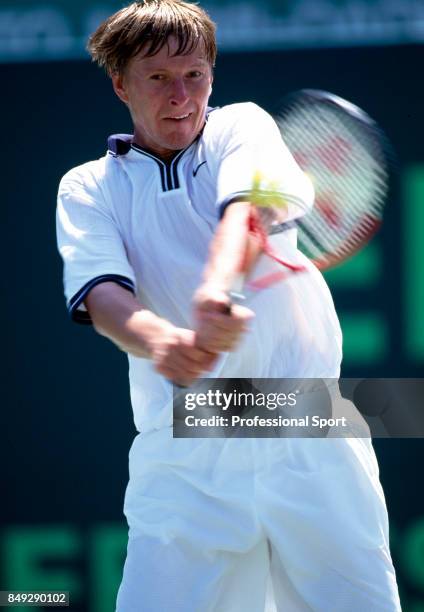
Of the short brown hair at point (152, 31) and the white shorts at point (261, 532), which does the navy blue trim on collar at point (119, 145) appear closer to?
the short brown hair at point (152, 31)

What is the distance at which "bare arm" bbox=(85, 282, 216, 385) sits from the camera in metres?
1.91

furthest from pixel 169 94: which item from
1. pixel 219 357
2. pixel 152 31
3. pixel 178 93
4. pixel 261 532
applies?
pixel 261 532

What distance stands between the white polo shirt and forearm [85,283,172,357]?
0.03 metres

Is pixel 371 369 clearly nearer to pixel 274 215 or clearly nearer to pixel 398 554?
pixel 398 554

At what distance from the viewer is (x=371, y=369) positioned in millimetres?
3650

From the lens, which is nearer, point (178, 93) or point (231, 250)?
point (231, 250)

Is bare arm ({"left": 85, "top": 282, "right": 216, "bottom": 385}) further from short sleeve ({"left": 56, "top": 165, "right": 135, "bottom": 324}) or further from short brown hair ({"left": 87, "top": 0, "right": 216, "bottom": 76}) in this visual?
short brown hair ({"left": 87, "top": 0, "right": 216, "bottom": 76})

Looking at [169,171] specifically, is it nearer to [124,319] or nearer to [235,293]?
[124,319]

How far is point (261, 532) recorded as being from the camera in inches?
86.7

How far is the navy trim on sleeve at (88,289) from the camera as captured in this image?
2.17 m

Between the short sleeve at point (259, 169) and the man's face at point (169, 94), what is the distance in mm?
98

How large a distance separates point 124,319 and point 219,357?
0.18 meters

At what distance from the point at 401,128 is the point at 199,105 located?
1537 mm

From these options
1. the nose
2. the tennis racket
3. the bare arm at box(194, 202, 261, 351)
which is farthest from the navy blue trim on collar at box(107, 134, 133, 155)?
the bare arm at box(194, 202, 261, 351)
